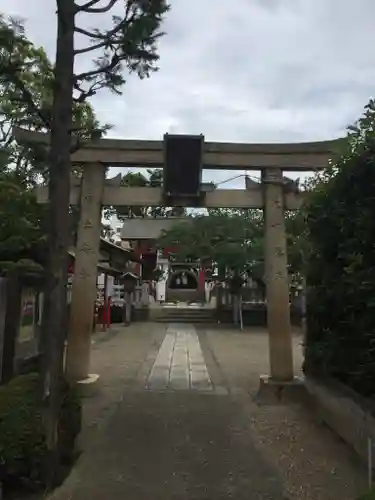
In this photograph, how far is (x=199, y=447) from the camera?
636 centimetres

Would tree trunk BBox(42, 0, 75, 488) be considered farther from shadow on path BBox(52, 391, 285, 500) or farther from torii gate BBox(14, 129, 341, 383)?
torii gate BBox(14, 129, 341, 383)

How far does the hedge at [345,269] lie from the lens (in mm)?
5504

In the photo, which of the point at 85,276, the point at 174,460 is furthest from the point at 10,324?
the point at 174,460

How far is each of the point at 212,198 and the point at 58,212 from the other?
4.95 metres

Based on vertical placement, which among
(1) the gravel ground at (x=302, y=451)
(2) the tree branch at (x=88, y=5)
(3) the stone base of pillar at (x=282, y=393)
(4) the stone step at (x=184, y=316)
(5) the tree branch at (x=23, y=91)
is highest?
(2) the tree branch at (x=88, y=5)

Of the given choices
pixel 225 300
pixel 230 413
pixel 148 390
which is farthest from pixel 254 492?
pixel 225 300

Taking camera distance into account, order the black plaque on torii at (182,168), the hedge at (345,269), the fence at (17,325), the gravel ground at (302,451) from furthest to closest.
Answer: the black plaque on torii at (182,168)
the fence at (17,325)
the hedge at (345,269)
the gravel ground at (302,451)

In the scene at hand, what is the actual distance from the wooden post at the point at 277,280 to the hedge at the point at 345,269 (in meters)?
1.46

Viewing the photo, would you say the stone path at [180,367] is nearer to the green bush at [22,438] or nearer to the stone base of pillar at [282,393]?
the stone base of pillar at [282,393]

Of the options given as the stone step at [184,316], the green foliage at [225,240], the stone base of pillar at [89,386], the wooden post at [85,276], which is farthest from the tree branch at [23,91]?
the stone step at [184,316]

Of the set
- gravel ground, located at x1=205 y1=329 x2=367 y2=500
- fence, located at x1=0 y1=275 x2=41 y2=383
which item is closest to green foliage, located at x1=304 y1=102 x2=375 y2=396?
gravel ground, located at x1=205 y1=329 x2=367 y2=500

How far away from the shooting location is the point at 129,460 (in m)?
5.86

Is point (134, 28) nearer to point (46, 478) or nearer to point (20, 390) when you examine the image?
point (20, 390)

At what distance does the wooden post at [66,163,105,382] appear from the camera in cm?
Answer: 943
